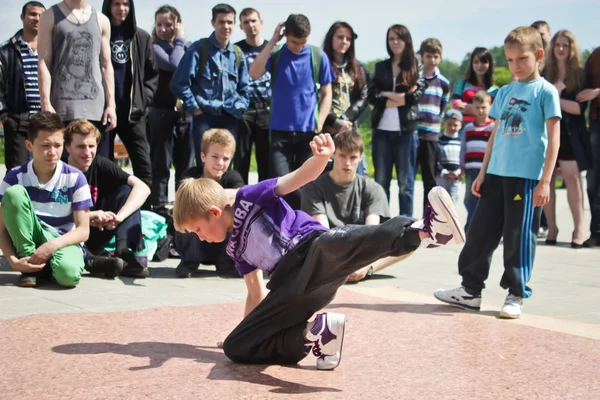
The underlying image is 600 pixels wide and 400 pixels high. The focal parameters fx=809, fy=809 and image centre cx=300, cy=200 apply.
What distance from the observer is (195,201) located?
3.65m

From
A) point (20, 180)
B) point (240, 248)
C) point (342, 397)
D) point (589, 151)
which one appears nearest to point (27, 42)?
point (20, 180)

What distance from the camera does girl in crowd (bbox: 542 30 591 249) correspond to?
8602mm

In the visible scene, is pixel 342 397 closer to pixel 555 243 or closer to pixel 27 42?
pixel 27 42

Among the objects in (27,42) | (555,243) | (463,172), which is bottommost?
(555,243)

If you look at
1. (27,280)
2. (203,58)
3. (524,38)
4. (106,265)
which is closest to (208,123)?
(203,58)

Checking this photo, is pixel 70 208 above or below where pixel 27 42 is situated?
below

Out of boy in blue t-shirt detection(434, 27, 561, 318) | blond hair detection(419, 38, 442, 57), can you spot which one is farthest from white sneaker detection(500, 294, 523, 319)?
blond hair detection(419, 38, 442, 57)

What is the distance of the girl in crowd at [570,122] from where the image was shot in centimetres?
860

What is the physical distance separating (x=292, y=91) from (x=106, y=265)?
2437 millimetres

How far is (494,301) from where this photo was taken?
221 inches

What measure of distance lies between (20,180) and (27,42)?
77.3 inches

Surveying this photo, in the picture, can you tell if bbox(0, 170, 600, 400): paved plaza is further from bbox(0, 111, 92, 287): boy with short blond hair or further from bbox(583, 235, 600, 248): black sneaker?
bbox(583, 235, 600, 248): black sneaker

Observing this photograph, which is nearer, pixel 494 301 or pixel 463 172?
pixel 494 301

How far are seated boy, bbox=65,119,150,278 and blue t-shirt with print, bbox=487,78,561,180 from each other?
270 centimetres
